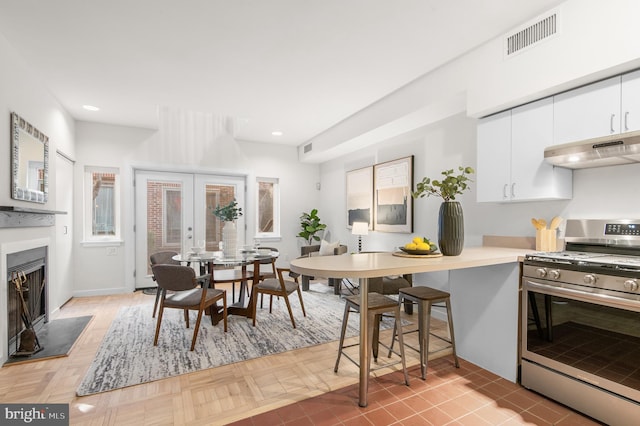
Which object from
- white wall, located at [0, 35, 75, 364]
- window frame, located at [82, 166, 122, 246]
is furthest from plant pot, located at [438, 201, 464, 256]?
window frame, located at [82, 166, 122, 246]

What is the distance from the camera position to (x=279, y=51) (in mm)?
2826

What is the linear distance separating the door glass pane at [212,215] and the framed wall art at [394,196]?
9.64ft

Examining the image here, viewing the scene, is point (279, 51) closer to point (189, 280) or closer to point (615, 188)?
point (189, 280)

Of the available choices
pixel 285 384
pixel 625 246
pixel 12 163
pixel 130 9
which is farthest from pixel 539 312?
pixel 12 163

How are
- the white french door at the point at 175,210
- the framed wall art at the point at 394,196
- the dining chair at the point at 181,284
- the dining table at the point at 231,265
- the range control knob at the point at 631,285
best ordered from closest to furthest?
the range control knob at the point at 631,285 < the dining chair at the point at 181,284 < the dining table at the point at 231,265 < the framed wall art at the point at 394,196 < the white french door at the point at 175,210

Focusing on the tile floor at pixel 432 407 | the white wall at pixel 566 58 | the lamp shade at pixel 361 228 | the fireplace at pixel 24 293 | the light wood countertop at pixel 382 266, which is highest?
the white wall at pixel 566 58

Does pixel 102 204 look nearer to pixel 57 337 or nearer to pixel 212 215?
pixel 212 215

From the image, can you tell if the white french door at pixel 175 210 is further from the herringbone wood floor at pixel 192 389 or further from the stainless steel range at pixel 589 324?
the stainless steel range at pixel 589 324

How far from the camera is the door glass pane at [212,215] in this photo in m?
5.78

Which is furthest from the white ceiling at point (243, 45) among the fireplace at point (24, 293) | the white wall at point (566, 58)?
the fireplace at point (24, 293)

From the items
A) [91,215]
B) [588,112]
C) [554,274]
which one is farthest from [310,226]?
[588,112]

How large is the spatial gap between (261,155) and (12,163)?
12.5 ft

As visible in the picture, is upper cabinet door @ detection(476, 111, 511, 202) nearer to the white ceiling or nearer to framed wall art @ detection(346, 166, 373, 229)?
the white ceiling

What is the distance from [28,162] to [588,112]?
15.7ft
